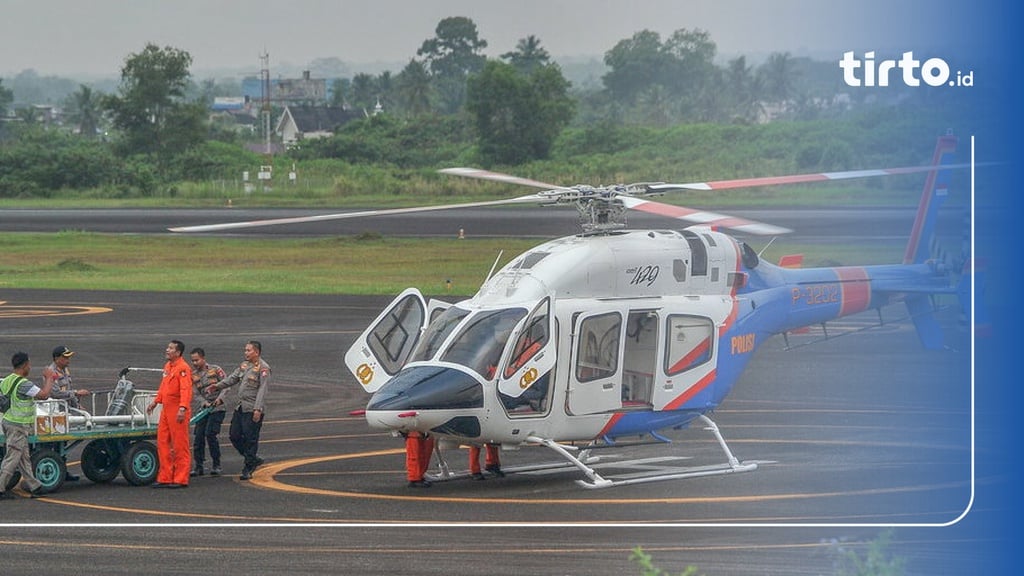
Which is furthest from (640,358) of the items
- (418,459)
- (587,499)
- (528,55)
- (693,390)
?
(528,55)

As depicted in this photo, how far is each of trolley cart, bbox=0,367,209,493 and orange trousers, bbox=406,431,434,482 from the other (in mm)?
2682

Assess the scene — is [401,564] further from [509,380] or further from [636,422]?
[636,422]

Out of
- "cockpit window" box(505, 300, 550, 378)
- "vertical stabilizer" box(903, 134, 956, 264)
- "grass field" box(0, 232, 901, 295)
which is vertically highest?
"vertical stabilizer" box(903, 134, 956, 264)

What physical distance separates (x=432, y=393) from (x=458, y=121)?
2747 inches

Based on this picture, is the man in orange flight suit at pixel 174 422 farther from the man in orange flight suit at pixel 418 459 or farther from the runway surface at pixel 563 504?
the man in orange flight suit at pixel 418 459

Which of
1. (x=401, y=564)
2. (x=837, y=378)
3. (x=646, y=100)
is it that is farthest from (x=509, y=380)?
(x=646, y=100)

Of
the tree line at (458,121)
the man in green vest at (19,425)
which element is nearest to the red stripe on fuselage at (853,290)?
the man in green vest at (19,425)

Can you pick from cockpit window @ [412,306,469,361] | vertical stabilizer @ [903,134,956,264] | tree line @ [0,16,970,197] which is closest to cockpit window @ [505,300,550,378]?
cockpit window @ [412,306,469,361]

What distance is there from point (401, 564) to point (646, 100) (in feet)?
236

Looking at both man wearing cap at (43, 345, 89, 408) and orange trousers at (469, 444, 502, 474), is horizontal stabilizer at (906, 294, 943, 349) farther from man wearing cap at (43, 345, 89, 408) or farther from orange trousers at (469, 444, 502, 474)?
man wearing cap at (43, 345, 89, 408)

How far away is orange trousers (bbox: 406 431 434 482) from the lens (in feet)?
49.6

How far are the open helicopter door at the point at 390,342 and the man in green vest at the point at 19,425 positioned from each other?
11.5 feet

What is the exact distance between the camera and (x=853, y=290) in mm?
18609

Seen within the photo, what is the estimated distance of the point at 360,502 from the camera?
47.7ft
